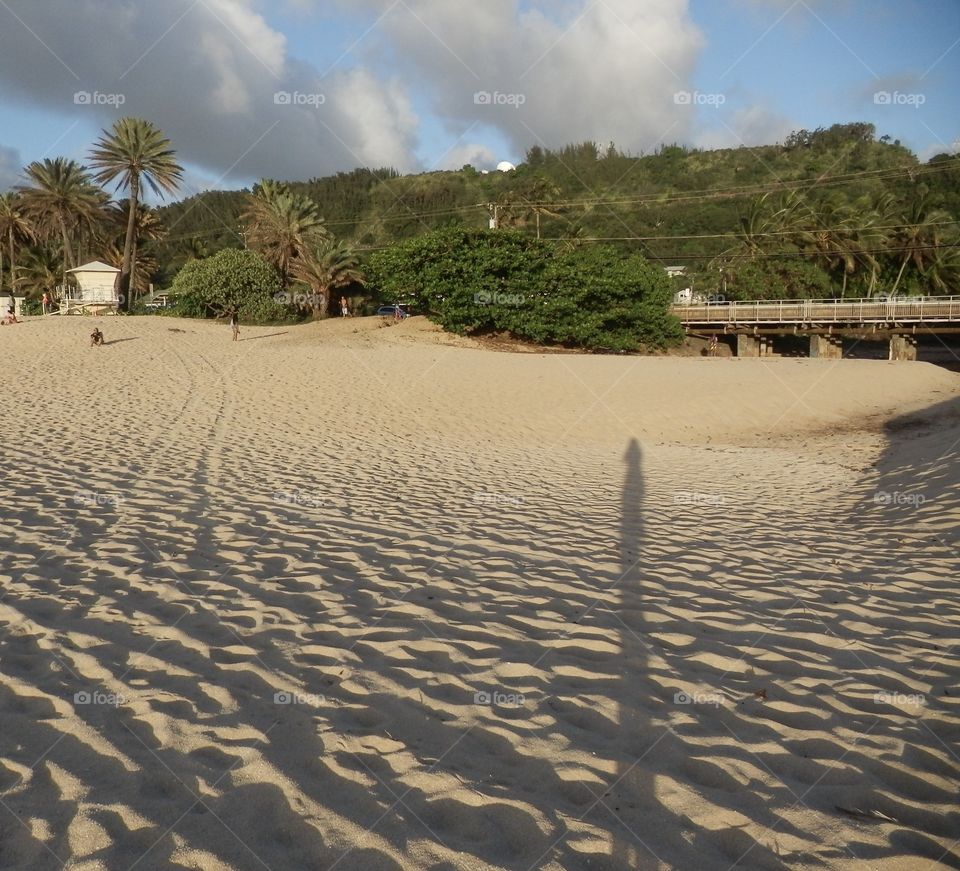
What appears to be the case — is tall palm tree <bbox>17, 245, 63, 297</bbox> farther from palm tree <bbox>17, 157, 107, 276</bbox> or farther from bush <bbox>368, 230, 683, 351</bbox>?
bush <bbox>368, 230, 683, 351</bbox>

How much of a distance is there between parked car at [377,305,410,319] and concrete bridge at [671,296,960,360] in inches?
590

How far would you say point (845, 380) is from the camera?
21797 mm

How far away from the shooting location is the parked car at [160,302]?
39.4 meters

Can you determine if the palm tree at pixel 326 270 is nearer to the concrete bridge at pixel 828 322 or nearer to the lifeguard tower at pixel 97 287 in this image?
the lifeguard tower at pixel 97 287

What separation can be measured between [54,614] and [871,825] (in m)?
4.61

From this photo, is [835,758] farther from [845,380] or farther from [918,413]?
[845,380]

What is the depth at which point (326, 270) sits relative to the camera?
38250 mm

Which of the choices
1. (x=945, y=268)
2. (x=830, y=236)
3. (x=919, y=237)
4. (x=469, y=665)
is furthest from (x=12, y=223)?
(x=945, y=268)

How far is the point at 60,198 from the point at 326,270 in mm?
18508

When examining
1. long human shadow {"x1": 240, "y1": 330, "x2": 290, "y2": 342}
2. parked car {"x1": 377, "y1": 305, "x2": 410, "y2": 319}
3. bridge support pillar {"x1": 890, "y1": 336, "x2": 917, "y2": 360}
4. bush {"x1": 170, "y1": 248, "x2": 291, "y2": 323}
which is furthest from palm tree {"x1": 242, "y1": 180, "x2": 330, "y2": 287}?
bridge support pillar {"x1": 890, "y1": 336, "x2": 917, "y2": 360}

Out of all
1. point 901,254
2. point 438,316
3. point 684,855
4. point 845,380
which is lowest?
point 684,855

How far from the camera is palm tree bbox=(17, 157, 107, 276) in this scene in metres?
42.4

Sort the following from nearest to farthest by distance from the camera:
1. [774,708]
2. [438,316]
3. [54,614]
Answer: [774,708] < [54,614] < [438,316]

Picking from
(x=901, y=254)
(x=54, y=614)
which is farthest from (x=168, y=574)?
(x=901, y=254)
